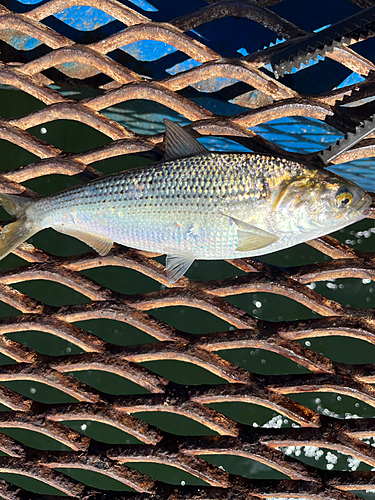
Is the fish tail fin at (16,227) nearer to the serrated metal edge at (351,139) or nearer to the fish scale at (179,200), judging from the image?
the fish scale at (179,200)

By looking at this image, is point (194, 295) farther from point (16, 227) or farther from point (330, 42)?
point (330, 42)

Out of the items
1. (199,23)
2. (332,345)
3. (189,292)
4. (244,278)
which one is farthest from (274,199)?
(332,345)

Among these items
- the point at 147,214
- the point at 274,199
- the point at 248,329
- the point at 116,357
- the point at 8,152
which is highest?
the point at 8,152

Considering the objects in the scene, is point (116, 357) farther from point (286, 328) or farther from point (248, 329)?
point (286, 328)

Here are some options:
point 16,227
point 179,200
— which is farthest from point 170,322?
point 179,200

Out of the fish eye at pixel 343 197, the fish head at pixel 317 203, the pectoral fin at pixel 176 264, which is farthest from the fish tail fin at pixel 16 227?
the fish eye at pixel 343 197

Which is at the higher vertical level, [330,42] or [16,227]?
[330,42]
